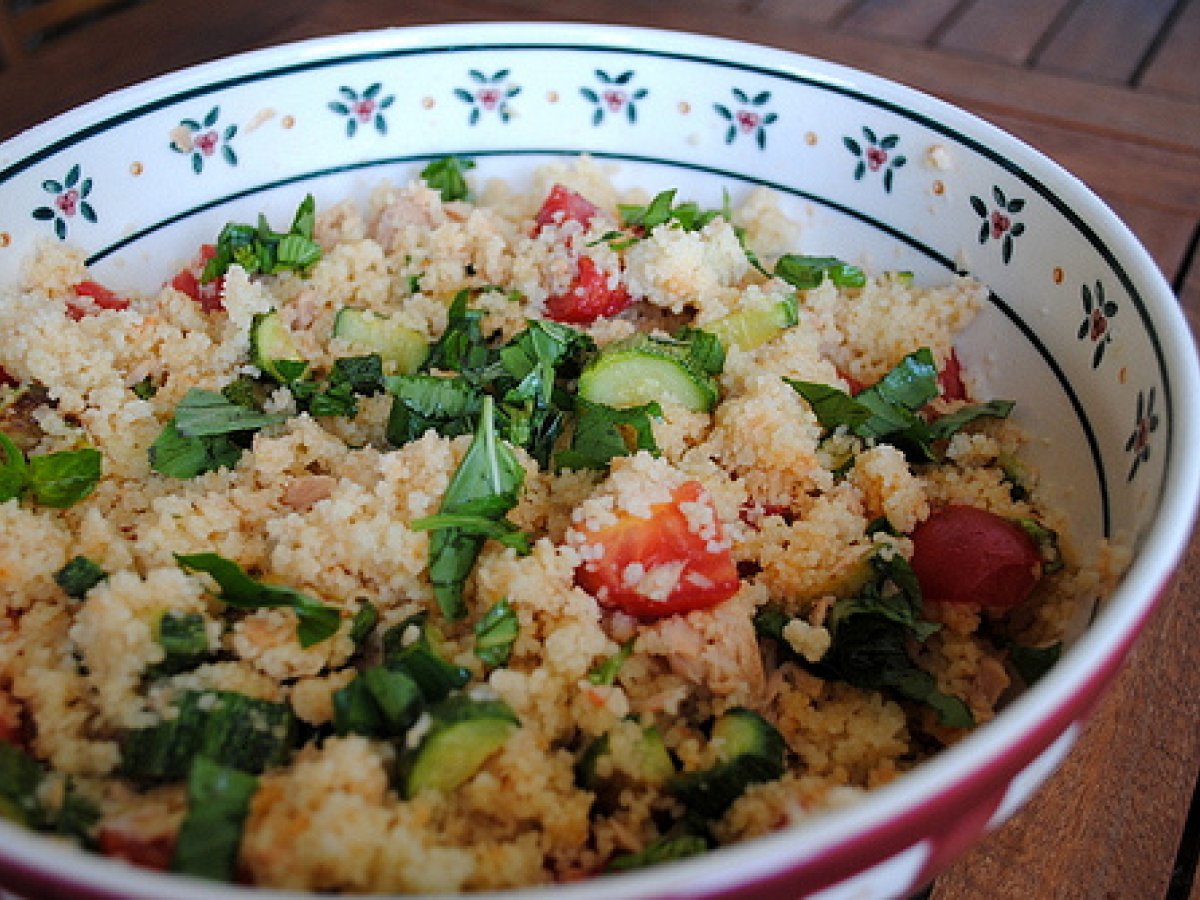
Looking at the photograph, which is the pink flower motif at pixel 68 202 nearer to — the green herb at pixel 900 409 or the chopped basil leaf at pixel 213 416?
the chopped basil leaf at pixel 213 416

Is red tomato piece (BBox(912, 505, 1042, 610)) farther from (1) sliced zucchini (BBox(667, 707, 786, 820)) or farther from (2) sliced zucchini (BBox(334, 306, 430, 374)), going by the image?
(2) sliced zucchini (BBox(334, 306, 430, 374))

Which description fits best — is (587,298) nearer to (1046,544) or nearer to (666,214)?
(666,214)

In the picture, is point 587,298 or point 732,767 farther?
point 587,298

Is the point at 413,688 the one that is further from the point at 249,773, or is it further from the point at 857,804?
the point at 857,804

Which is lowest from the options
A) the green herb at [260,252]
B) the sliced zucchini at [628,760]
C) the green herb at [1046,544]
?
the green herb at [1046,544]

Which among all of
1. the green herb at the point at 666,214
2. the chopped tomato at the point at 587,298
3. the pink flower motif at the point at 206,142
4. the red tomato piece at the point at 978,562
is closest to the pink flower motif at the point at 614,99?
the green herb at the point at 666,214

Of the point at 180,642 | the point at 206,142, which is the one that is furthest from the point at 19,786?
the point at 206,142
